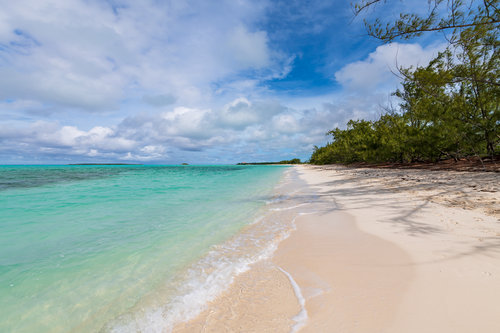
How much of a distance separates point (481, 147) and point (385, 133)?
1417 centimetres

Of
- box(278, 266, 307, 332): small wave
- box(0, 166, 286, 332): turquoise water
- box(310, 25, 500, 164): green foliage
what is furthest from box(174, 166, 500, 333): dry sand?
box(310, 25, 500, 164): green foliage

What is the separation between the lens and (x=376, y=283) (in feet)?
8.31

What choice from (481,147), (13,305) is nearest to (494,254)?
(13,305)

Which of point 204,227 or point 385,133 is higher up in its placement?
point 385,133

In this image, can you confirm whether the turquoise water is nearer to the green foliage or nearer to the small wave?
the small wave

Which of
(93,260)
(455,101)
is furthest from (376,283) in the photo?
(455,101)

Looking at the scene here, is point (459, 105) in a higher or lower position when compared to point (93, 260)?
higher

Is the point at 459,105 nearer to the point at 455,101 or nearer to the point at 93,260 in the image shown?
the point at 455,101

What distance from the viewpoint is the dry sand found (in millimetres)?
1901

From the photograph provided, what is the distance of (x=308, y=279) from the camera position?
282cm

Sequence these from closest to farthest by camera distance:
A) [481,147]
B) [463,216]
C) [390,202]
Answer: [463,216], [390,202], [481,147]

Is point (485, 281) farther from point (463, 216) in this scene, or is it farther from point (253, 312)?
point (463, 216)

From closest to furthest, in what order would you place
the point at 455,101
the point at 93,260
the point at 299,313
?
the point at 299,313 → the point at 93,260 → the point at 455,101

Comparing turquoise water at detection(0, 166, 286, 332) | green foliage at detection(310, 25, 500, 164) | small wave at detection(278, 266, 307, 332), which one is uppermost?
green foliage at detection(310, 25, 500, 164)
